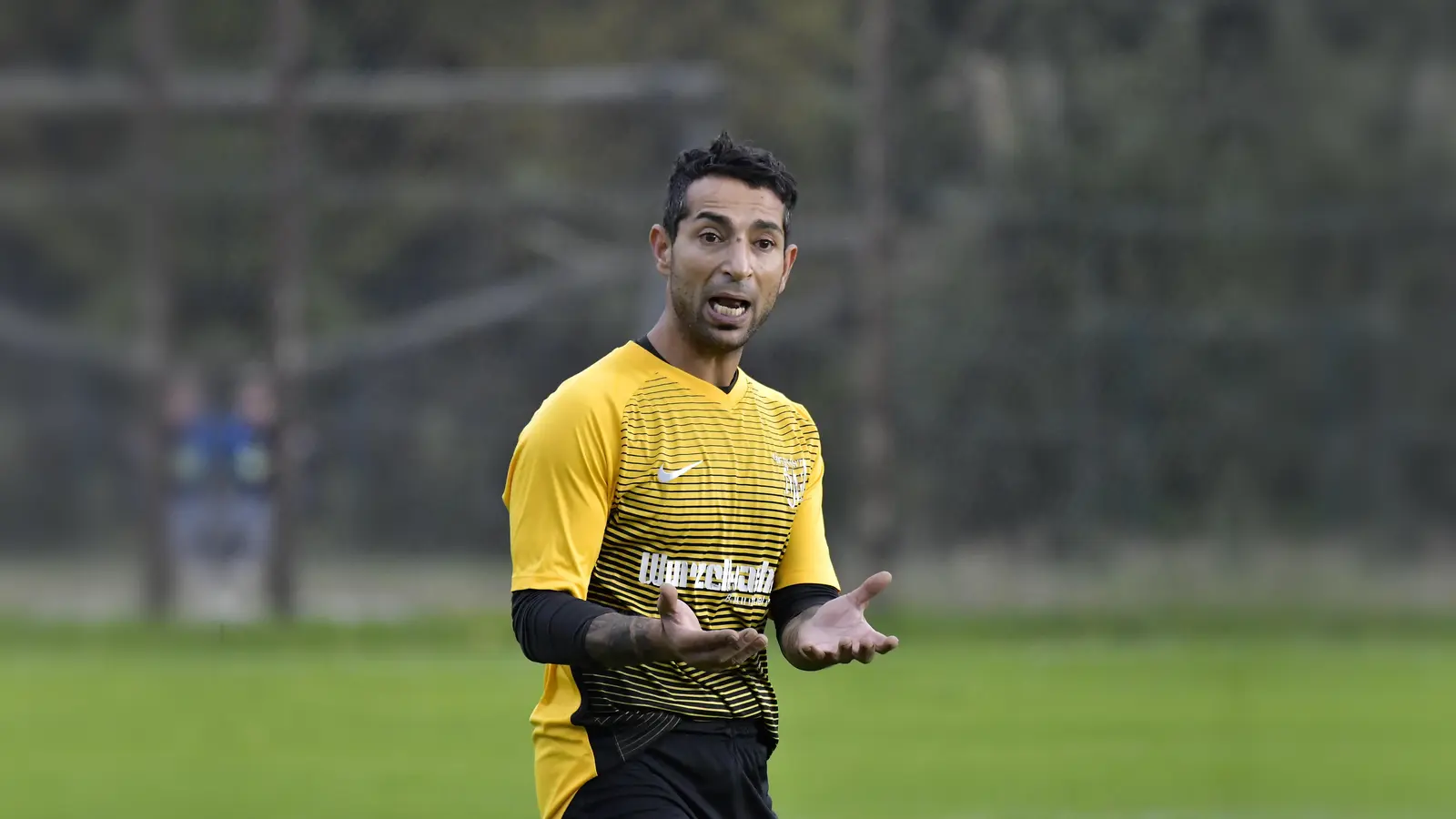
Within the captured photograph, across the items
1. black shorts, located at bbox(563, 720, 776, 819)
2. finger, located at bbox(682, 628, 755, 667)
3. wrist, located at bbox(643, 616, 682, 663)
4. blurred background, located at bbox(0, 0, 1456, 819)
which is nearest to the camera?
finger, located at bbox(682, 628, 755, 667)

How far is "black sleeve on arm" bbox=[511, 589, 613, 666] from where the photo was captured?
13.1ft

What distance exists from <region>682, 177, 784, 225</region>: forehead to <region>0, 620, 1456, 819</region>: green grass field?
528 cm

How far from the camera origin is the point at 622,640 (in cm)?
389

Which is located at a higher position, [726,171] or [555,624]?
[726,171]

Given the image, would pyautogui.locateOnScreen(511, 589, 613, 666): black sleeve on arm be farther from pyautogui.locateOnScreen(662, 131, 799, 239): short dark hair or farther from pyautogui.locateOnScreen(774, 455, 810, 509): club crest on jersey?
pyautogui.locateOnScreen(662, 131, 799, 239): short dark hair

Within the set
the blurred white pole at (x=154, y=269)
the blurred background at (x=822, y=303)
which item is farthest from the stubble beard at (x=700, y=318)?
the blurred white pole at (x=154, y=269)

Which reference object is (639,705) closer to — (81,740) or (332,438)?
(81,740)

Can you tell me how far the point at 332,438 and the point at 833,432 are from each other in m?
3.90

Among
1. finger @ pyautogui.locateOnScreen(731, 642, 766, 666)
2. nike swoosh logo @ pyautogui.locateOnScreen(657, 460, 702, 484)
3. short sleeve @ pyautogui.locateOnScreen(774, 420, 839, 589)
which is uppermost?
nike swoosh logo @ pyautogui.locateOnScreen(657, 460, 702, 484)

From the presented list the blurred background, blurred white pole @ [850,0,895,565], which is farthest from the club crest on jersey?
blurred white pole @ [850,0,895,565]

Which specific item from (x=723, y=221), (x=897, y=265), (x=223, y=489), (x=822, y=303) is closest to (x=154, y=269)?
(x=223, y=489)

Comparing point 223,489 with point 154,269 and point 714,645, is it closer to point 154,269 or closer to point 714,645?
point 154,269

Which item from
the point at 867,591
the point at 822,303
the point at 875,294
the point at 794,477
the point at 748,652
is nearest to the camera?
the point at 748,652

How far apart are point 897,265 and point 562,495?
43.9 feet
